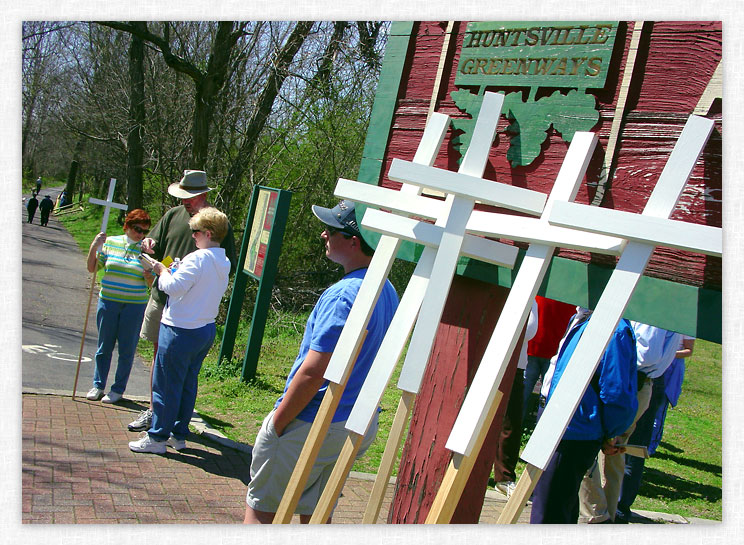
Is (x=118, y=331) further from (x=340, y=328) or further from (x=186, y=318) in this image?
(x=340, y=328)

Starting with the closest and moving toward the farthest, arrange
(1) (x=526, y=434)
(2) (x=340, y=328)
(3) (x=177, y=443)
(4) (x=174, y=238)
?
(2) (x=340, y=328)
(3) (x=177, y=443)
(4) (x=174, y=238)
(1) (x=526, y=434)

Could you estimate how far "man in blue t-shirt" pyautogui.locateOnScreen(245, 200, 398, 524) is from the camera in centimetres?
254

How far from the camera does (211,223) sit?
430cm

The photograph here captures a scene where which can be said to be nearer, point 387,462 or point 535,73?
point 387,462

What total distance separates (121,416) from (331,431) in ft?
9.95

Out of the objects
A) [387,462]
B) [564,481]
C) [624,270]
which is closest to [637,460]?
[564,481]

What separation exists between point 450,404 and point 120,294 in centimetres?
377

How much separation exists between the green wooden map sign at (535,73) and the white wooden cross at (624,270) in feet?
1.18

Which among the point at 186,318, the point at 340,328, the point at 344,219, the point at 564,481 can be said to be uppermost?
the point at 344,219

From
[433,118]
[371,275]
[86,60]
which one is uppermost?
[86,60]

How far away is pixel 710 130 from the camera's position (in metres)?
1.39

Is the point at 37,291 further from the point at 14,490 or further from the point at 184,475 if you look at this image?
the point at 14,490

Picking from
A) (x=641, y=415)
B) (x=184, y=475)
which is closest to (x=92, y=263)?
(x=184, y=475)

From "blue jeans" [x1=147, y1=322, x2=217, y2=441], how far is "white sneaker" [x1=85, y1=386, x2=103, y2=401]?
1.13 m
